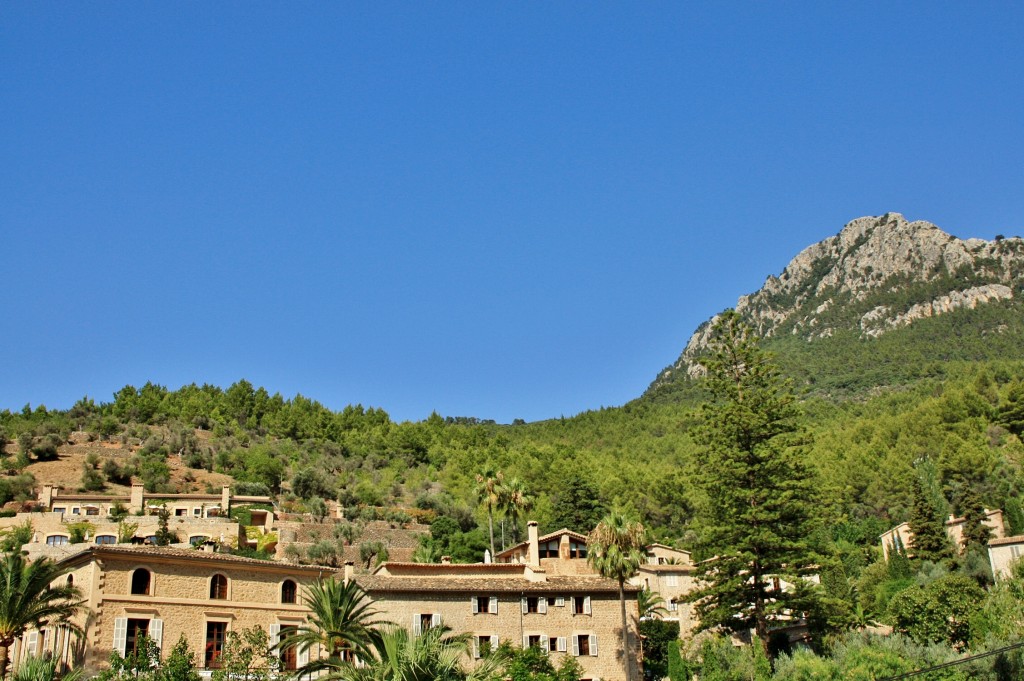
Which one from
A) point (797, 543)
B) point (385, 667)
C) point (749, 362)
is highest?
point (749, 362)

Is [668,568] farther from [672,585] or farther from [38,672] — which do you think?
[38,672]

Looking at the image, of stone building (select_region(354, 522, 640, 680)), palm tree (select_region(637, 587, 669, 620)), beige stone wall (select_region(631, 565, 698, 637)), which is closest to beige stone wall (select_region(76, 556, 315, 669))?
stone building (select_region(354, 522, 640, 680))

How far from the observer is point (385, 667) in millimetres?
23109

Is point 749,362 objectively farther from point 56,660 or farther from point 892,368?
point 892,368

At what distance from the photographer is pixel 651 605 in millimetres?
53781

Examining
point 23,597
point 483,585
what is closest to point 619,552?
point 483,585

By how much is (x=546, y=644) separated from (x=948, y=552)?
32151mm

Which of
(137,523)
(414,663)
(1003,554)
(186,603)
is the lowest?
(414,663)

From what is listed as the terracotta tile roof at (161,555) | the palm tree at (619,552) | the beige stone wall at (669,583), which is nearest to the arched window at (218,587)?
the terracotta tile roof at (161,555)

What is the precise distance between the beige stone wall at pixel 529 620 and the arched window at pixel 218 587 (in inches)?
256

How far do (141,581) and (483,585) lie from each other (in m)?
Answer: 14.4

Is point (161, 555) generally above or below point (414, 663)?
above

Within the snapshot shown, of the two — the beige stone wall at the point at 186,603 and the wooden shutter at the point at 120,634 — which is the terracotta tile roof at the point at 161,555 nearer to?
the beige stone wall at the point at 186,603

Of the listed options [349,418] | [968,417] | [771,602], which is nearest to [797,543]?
[771,602]
